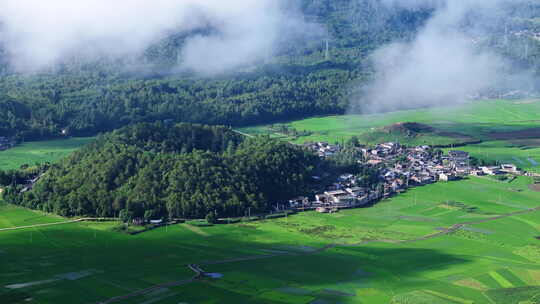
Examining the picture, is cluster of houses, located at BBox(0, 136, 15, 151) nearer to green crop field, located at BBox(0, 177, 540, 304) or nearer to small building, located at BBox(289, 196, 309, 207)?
green crop field, located at BBox(0, 177, 540, 304)

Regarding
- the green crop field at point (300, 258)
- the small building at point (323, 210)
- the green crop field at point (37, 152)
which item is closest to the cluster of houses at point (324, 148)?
the small building at point (323, 210)

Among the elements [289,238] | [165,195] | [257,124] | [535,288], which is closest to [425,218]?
[289,238]

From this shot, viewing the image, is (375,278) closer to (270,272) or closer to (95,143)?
(270,272)

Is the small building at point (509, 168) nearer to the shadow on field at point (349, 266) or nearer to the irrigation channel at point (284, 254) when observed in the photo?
the irrigation channel at point (284, 254)

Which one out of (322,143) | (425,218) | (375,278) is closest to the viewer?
(375,278)

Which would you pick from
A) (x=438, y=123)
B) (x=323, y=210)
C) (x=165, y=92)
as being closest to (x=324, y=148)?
(x=323, y=210)

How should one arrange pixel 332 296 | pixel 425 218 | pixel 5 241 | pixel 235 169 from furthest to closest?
1. pixel 235 169
2. pixel 425 218
3. pixel 5 241
4. pixel 332 296
